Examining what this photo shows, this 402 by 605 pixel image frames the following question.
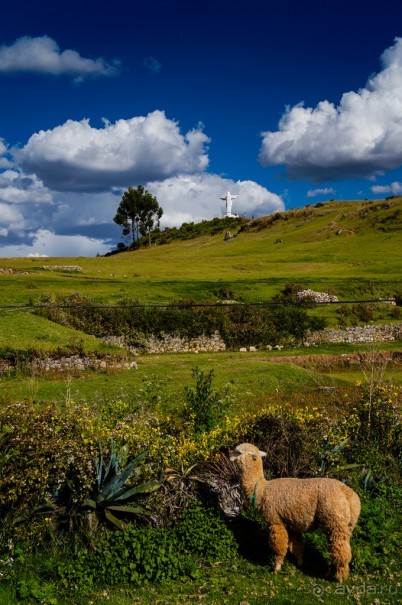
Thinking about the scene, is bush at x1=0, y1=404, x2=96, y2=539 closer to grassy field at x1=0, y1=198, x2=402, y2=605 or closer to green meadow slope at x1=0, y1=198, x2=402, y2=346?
grassy field at x1=0, y1=198, x2=402, y2=605

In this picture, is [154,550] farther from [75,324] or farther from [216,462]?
[75,324]

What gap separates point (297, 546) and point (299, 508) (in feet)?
3.47

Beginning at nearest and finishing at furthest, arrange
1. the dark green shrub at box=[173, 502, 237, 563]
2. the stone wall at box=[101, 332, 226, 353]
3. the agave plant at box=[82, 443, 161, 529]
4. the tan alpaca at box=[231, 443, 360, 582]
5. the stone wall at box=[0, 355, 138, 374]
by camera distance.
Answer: the tan alpaca at box=[231, 443, 360, 582] → the dark green shrub at box=[173, 502, 237, 563] → the agave plant at box=[82, 443, 161, 529] → the stone wall at box=[0, 355, 138, 374] → the stone wall at box=[101, 332, 226, 353]

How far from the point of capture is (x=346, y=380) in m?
27.5

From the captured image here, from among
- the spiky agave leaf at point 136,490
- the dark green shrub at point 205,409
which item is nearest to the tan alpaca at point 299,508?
the spiky agave leaf at point 136,490

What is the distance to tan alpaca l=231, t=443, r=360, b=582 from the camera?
884cm

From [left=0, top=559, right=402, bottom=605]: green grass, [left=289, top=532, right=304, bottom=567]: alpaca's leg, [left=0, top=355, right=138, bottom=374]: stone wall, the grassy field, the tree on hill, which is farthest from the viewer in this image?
the tree on hill

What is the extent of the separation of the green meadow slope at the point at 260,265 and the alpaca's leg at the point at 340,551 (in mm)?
26376

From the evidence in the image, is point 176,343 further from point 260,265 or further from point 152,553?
point 260,265

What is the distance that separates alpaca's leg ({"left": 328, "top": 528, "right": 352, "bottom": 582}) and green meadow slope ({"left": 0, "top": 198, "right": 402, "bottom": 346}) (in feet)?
86.5

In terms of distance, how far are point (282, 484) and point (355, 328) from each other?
40945 millimetres

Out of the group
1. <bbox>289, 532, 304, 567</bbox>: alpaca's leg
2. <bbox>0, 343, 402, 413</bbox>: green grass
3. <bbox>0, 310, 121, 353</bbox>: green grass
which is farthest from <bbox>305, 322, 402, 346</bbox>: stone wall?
<bbox>289, 532, 304, 567</bbox>: alpaca's leg

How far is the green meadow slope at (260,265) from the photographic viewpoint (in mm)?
53031

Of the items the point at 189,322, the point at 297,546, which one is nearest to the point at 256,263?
the point at 189,322
